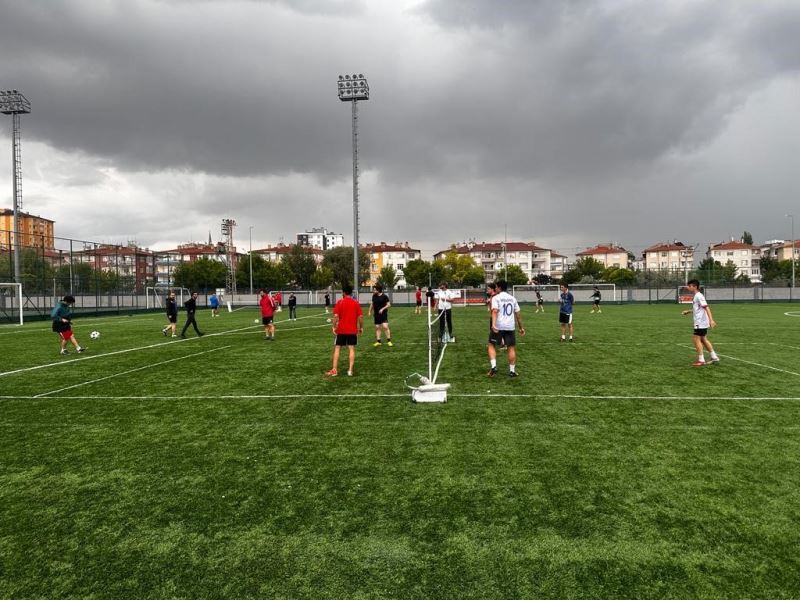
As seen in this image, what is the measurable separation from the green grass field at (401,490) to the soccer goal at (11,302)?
30.2 meters

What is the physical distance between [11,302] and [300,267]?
181ft

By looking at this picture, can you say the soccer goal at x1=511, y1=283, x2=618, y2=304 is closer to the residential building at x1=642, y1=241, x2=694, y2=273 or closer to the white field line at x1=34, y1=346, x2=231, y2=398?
the white field line at x1=34, y1=346, x2=231, y2=398

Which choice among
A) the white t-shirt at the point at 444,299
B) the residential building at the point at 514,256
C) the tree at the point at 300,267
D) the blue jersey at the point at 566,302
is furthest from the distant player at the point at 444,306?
the residential building at the point at 514,256

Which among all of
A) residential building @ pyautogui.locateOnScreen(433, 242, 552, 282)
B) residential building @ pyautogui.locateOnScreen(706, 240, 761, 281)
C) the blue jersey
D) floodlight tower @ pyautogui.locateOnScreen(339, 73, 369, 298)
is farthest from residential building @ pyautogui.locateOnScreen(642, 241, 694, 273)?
the blue jersey

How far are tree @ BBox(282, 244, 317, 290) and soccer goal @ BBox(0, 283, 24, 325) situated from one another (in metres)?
54.0

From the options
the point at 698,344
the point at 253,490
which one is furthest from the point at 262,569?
the point at 698,344

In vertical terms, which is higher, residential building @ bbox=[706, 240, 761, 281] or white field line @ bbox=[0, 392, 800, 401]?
residential building @ bbox=[706, 240, 761, 281]

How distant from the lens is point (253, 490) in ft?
15.6

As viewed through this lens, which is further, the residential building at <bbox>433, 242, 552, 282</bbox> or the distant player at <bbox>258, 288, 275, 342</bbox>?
the residential building at <bbox>433, 242, 552, 282</bbox>

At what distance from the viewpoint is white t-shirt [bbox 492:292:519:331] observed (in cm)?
1012

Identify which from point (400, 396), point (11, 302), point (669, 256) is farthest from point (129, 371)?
point (669, 256)

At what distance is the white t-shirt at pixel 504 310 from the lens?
10.1 m

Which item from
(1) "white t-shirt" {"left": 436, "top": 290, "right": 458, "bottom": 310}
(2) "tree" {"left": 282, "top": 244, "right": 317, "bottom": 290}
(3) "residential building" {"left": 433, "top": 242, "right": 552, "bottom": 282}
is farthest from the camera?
(3) "residential building" {"left": 433, "top": 242, "right": 552, "bottom": 282}

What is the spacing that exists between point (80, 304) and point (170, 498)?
4323 cm
